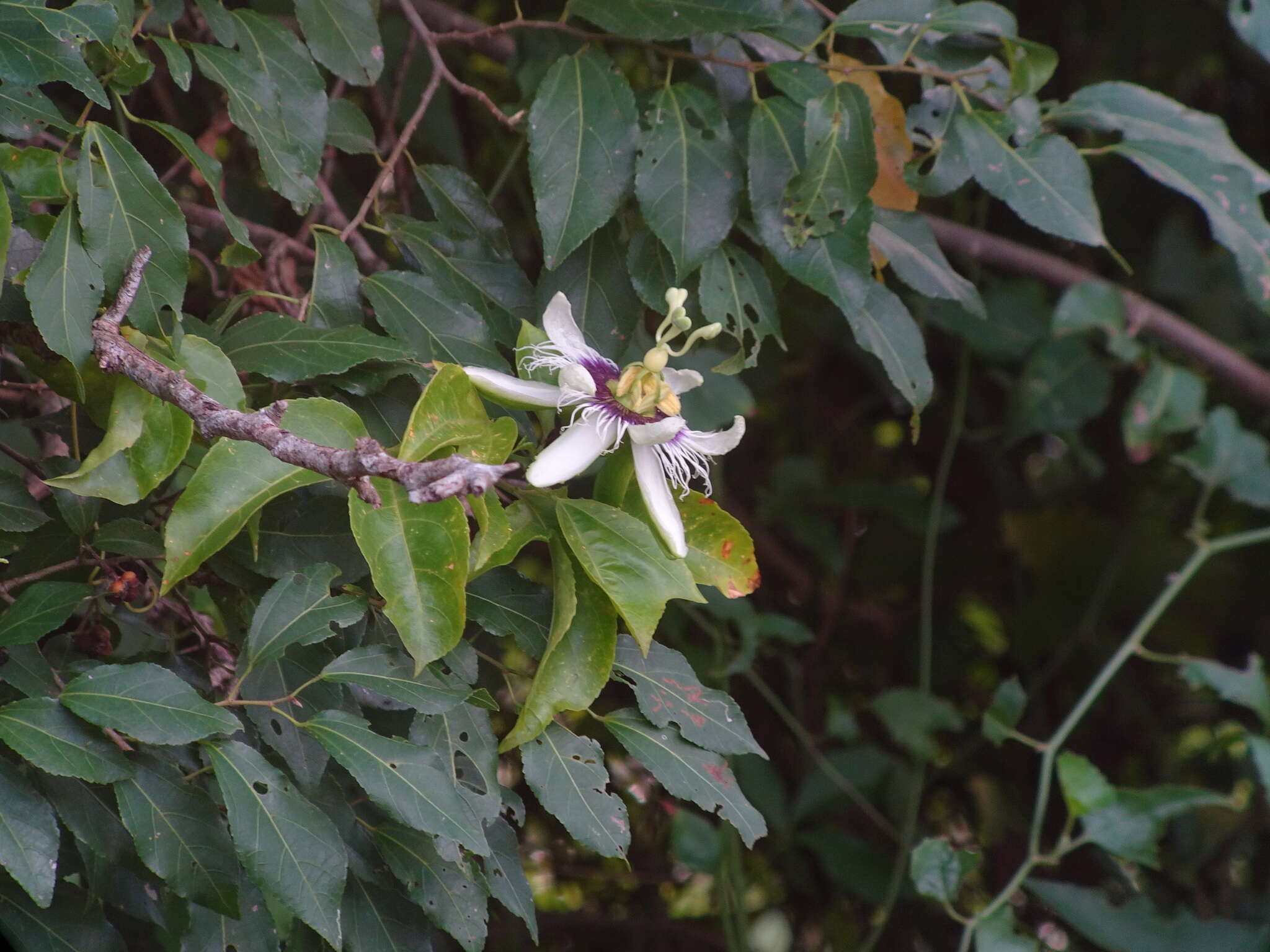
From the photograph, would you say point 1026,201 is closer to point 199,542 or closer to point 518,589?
point 518,589

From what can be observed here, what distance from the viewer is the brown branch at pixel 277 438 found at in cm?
38

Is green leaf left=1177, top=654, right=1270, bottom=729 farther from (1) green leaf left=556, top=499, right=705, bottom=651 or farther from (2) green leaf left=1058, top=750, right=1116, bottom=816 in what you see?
(1) green leaf left=556, top=499, right=705, bottom=651

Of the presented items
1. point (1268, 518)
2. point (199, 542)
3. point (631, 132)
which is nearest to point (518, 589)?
point (199, 542)

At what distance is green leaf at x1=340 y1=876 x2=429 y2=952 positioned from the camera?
0.60 m

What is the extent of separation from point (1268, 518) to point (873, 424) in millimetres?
646

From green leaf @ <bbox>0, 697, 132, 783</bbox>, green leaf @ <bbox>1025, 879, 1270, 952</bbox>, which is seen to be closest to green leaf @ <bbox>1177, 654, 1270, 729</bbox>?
green leaf @ <bbox>1025, 879, 1270, 952</bbox>

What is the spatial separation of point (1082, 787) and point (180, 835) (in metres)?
0.89

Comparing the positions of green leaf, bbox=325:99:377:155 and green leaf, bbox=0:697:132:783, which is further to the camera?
green leaf, bbox=325:99:377:155

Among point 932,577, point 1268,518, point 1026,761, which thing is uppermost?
point 1268,518

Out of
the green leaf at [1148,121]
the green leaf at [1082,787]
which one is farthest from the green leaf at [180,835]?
the green leaf at [1082,787]

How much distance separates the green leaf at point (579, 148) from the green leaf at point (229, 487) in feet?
0.70

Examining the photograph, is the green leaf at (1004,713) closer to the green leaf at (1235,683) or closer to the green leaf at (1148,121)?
the green leaf at (1235,683)

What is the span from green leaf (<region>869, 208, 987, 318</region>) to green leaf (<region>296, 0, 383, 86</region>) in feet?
1.16

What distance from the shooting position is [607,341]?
2.37ft
